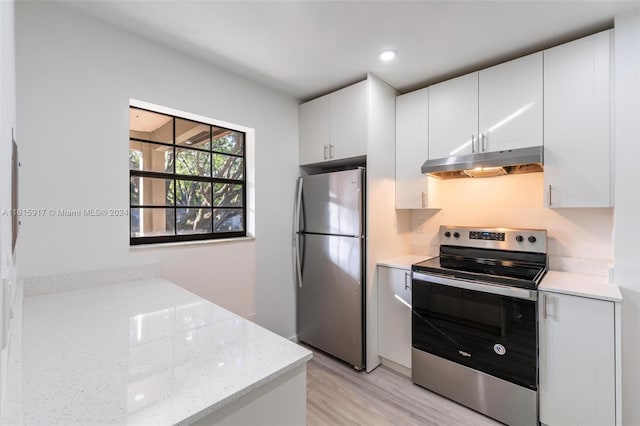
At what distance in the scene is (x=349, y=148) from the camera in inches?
102

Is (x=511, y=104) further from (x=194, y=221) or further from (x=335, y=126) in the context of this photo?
(x=194, y=221)

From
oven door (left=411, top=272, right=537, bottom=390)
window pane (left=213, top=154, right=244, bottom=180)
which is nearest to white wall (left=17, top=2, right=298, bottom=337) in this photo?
window pane (left=213, top=154, right=244, bottom=180)

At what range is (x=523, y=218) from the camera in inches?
93.1

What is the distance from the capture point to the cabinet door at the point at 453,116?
2311 mm

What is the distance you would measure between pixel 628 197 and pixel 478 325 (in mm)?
1145

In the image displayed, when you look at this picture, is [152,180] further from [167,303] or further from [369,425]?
[369,425]

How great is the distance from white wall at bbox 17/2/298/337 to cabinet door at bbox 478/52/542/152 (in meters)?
1.94

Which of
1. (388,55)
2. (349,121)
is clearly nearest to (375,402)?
(349,121)

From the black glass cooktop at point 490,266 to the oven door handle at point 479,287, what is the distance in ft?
0.08

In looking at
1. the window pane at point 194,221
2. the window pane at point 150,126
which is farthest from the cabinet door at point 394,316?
the window pane at point 150,126

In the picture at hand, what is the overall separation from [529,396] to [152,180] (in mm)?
2897

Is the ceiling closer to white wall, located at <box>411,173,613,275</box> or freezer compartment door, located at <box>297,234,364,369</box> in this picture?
white wall, located at <box>411,173,613,275</box>

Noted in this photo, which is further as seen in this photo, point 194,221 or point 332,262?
point 332,262

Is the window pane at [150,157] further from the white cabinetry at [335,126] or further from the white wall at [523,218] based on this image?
the white wall at [523,218]
